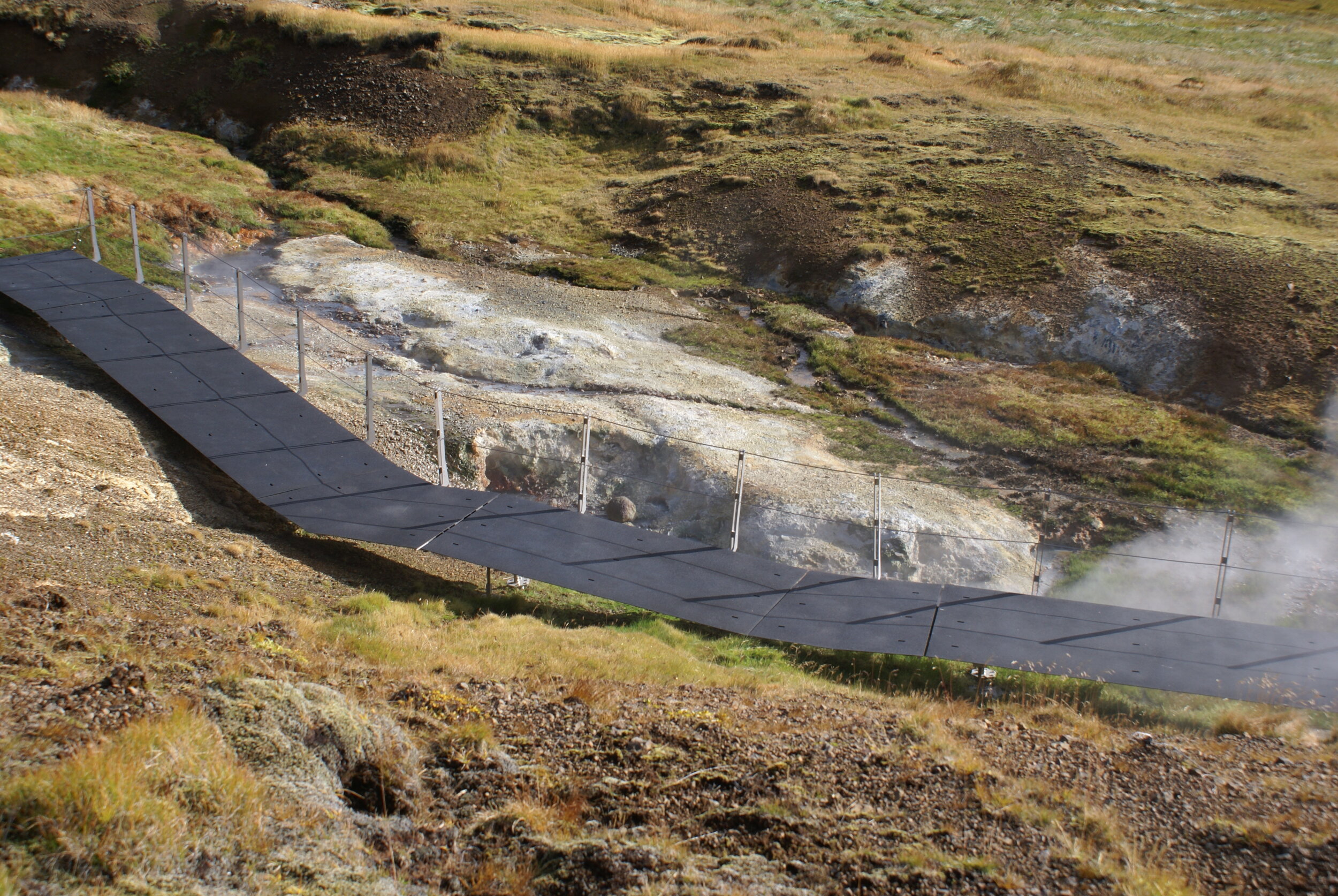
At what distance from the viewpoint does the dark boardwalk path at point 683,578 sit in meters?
10.9

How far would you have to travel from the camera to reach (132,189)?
28172 millimetres

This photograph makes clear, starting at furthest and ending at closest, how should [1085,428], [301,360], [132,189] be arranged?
[132,189] < [1085,428] < [301,360]

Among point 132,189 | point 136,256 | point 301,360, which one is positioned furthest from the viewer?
point 132,189

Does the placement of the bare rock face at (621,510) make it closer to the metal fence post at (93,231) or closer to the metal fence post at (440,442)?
the metal fence post at (440,442)

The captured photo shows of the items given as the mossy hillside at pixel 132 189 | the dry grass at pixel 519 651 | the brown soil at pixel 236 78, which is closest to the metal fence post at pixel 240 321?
the mossy hillside at pixel 132 189

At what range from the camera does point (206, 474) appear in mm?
13820

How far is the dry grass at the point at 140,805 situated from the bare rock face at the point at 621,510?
10.9 metres

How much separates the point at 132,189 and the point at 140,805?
28670 millimetres

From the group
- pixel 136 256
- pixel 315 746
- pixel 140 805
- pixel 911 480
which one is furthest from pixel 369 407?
pixel 140 805

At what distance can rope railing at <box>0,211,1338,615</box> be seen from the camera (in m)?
14.7

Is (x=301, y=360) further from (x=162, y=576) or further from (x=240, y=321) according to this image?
(x=162, y=576)

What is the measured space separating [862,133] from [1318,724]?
31367mm

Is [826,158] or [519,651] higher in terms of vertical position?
[826,158]

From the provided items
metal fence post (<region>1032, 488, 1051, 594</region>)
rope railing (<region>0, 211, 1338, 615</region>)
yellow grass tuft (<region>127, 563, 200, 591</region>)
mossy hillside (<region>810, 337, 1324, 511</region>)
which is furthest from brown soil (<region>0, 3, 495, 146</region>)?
yellow grass tuft (<region>127, 563, 200, 591</region>)
